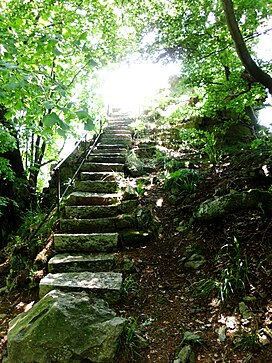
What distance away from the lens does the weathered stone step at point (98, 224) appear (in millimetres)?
4461

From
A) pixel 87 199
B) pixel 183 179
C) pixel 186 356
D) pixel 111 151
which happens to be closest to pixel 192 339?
pixel 186 356

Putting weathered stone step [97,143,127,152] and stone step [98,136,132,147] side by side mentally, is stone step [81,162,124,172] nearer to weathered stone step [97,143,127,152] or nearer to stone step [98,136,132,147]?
weathered stone step [97,143,127,152]

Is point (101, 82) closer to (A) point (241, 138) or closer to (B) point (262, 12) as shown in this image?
(A) point (241, 138)

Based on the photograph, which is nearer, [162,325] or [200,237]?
[162,325]

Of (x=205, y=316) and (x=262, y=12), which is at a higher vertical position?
(x=262, y=12)

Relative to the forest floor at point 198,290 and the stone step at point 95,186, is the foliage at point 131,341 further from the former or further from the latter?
the stone step at point 95,186

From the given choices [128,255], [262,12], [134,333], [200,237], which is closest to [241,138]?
[262,12]

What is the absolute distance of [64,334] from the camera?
2.47 m

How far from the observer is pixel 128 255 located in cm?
401

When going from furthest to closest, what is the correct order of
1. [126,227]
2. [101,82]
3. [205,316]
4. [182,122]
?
[101,82], [182,122], [126,227], [205,316]

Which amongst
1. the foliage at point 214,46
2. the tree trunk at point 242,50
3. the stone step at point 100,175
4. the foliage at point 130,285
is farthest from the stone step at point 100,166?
the tree trunk at point 242,50

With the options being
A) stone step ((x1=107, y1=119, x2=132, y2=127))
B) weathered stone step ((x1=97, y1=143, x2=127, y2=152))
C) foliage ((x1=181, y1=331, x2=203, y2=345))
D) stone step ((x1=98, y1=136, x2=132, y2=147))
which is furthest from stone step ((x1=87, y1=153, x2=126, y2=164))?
foliage ((x1=181, y1=331, x2=203, y2=345))

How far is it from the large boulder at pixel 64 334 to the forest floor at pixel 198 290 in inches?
8.7

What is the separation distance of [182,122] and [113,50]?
3.17 meters
